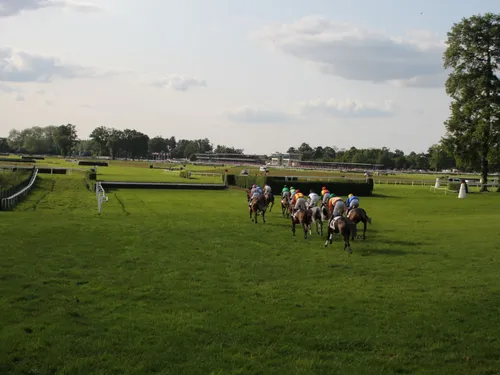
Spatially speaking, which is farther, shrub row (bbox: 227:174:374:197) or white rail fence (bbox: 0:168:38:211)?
shrub row (bbox: 227:174:374:197)

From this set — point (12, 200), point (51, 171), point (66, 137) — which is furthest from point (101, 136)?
point (12, 200)

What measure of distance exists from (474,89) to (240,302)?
42.2m

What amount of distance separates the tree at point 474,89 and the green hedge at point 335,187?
10.7 m

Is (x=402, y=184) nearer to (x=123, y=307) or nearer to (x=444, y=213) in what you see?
(x=444, y=213)

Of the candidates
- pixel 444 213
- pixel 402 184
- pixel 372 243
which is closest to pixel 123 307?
pixel 372 243

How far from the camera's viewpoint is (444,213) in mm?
28609

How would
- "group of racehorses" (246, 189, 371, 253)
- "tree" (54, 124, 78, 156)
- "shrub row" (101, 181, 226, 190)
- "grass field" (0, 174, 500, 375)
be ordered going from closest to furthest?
1. "grass field" (0, 174, 500, 375)
2. "group of racehorses" (246, 189, 371, 253)
3. "shrub row" (101, 181, 226, 190)
4. "tree" (54, 124, 78, 156)

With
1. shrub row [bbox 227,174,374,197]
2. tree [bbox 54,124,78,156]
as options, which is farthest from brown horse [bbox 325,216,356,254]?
tree [bbox 54,124,78,156]

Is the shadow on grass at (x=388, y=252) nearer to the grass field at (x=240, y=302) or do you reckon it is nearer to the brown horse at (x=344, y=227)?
the grass field at (x=240, y=302)

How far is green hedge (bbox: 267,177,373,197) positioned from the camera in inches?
1601

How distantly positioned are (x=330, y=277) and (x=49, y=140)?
184m

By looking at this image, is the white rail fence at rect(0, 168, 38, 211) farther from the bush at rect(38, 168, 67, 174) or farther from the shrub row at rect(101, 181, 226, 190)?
the bush at rect(38, 168, 67, 174)

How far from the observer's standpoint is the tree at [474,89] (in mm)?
44000

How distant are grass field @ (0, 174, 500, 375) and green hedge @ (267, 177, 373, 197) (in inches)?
878
